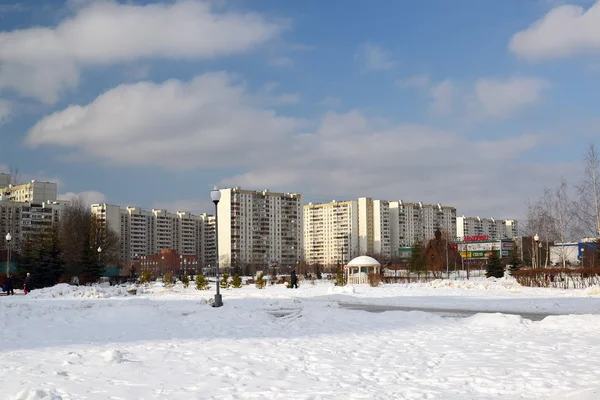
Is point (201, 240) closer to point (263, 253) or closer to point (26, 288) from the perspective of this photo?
point (263, 253)

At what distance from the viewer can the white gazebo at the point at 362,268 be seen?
4969cm

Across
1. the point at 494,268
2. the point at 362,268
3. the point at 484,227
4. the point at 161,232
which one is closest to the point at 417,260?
the point at 362,268

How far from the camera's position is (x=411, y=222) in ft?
503

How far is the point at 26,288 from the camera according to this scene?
36.2 m

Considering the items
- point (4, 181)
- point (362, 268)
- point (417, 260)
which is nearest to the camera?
point (362, 268)

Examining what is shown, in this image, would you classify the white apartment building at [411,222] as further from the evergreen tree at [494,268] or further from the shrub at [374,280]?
the shrub at [374,280]

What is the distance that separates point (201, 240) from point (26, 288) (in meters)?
129

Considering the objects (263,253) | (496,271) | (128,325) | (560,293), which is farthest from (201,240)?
(128,325)

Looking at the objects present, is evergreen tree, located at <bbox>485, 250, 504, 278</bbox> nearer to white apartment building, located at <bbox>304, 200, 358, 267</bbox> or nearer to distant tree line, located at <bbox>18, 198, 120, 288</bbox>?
distant tree line, located at <bbox>18, 198, 120, 288</bbox>

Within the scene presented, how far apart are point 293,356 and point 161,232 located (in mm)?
146594

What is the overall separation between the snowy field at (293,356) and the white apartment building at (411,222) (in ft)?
447

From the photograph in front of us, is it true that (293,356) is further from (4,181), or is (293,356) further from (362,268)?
(4,181)

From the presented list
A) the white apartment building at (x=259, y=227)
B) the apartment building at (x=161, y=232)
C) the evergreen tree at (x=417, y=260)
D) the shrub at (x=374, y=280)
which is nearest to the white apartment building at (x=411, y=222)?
the white apartment building at (x=259, y=227)

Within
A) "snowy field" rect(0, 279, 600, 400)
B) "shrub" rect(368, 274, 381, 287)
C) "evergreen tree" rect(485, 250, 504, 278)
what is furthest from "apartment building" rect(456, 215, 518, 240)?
"snowy field" rect(0, 279, 600, 400)
